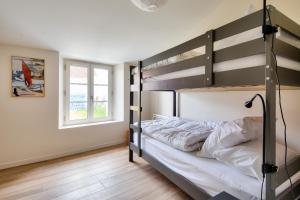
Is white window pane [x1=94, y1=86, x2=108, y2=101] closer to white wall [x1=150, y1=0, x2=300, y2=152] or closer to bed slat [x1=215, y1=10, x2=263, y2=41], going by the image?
white wall [x1=150, y1=0, x2=300, y2=152]

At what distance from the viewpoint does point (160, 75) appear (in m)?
1.96

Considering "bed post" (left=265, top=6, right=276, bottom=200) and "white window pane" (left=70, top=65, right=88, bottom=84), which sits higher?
"white window pane" (left=70, top=65, right=88, bottom=84)

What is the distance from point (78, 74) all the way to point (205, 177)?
3149 millimetres

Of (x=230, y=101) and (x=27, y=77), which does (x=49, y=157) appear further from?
(x=230, y=101)

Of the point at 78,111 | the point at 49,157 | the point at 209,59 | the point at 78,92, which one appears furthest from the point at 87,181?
the point at 209,59

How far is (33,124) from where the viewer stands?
2.70m

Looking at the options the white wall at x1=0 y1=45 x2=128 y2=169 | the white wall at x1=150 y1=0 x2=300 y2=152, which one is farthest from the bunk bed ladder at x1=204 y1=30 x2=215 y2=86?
the white wall at x1=0 y1=45 x2=128 y2=169

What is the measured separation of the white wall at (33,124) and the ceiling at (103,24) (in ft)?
1.04

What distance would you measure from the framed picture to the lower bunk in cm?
Result: 216

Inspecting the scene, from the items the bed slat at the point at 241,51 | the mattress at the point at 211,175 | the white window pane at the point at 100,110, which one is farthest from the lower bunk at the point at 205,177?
the white window pane at the point at 100,110

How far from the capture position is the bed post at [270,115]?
2.98ft

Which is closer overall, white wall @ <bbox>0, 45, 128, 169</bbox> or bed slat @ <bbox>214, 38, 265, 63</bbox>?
bed slat @ <bbox>214, 38, 265, 63</bbox>

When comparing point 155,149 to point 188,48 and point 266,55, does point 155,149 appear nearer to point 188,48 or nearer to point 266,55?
point 188,48

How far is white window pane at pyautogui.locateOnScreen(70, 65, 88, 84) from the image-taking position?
11.3ft
